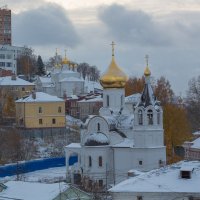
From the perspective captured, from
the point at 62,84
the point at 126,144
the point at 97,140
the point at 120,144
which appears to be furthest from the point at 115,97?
the point at 62,84

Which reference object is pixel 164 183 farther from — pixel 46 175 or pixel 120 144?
pixel 46 175

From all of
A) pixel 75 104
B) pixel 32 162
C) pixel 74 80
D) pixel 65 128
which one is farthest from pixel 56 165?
pixel 74 80

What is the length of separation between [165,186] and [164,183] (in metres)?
0.20

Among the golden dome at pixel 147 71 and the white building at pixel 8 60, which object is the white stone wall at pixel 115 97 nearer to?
the golden dome at pixel 147 71

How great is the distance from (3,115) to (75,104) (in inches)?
422

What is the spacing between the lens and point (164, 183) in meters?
19.0

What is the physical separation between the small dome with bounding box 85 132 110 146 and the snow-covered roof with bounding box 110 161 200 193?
1337cm

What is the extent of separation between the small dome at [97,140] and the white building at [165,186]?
44.2ft

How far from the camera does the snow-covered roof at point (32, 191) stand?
68.6 ft

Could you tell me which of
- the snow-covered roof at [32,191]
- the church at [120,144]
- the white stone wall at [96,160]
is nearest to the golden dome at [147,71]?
the church at [120,144]

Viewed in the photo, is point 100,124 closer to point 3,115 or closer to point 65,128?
point 65,128

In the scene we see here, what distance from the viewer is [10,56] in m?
80.4

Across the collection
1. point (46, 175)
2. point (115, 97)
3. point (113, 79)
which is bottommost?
point (46, 175)

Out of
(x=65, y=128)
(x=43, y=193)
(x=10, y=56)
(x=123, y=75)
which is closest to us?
(x=43, y=193)
